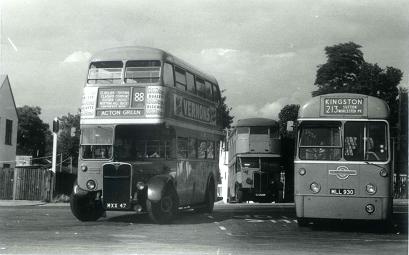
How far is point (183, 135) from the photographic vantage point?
1852cm

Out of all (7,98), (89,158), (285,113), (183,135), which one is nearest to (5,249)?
(89,158)

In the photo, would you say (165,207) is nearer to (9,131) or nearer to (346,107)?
(346,107)

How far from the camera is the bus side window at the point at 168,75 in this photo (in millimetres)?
16891

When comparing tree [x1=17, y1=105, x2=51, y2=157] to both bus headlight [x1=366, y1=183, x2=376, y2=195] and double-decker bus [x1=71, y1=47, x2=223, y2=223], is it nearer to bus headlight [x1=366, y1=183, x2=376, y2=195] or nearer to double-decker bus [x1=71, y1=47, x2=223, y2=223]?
double-decker bus [x1=71, y1=47, x2=223, y2=223]

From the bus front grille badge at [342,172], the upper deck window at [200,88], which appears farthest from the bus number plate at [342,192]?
the upper deck window at [200,88]

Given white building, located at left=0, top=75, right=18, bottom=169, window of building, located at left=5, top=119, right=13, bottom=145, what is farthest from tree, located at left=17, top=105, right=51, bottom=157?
→ window of building, located at left=5, top=119, right=13, bottom=145

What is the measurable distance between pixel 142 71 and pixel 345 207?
609 centimetres

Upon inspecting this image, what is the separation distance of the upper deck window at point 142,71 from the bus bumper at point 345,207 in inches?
192

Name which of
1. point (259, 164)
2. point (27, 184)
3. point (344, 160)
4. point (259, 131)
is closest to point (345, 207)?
point (344, 160)

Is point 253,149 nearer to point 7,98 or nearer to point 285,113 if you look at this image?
point 7,98

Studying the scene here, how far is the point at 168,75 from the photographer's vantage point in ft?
56.4

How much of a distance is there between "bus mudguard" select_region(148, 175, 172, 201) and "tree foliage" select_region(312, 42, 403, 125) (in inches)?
731

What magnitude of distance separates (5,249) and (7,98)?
30.4 metres

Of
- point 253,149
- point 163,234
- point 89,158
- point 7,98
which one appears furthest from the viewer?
point 7,98
